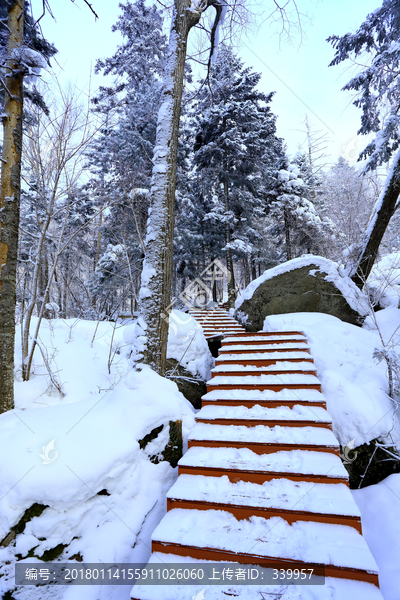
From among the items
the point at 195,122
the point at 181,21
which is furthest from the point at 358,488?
the point at 195,122

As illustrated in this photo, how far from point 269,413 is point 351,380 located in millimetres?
1340

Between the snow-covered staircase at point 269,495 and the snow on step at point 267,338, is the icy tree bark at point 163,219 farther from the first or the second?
the snow on step at point 267,338

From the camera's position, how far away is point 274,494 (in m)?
2.08

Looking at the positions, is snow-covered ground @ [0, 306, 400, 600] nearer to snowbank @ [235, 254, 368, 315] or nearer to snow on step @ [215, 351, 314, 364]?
snow on step @ [215, 351, 314, 364]

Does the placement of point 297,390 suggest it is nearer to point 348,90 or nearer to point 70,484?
point 70,484

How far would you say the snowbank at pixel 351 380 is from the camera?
296cm

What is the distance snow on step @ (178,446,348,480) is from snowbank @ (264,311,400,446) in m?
0.85

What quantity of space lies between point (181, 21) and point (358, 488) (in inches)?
245

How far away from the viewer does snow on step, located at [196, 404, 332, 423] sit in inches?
106

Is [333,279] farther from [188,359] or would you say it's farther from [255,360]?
[188,359]

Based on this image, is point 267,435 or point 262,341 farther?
point 262,341

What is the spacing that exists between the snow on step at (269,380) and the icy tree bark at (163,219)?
87cm

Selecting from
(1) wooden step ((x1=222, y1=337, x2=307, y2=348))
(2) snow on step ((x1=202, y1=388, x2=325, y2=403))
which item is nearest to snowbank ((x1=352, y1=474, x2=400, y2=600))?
(2) snow on step ((x1=202, y1=388, x2=325, y2=403))

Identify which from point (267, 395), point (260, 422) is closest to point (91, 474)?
point (260, 422)
